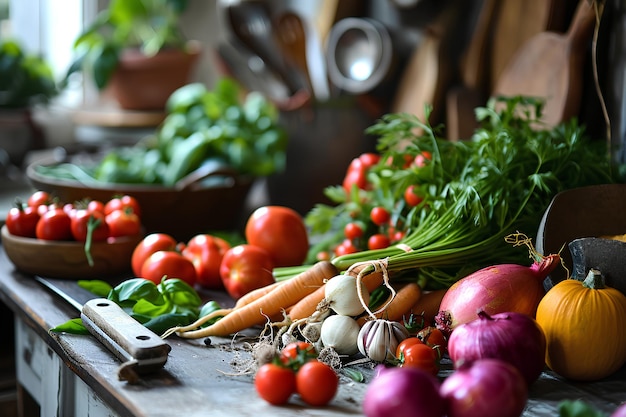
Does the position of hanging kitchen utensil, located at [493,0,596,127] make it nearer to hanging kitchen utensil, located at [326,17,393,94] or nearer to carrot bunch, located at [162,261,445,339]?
hanging kitchen utensil, located at [326,17,393,94]

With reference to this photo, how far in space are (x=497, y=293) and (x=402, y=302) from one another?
17 centimetres

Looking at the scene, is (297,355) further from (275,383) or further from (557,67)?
(557,67)

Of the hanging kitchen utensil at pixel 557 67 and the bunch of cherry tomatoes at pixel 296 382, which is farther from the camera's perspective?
the hanging kitchen utensil at pixel 557 67

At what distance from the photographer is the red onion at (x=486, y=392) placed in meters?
0.79

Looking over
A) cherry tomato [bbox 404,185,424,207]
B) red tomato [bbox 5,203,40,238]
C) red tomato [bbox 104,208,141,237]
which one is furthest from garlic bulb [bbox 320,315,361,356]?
red tomato [bbox 5,203,40,238]

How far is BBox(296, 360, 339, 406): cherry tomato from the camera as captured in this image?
35.6 inches

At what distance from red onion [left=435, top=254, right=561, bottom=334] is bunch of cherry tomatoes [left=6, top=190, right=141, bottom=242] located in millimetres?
680

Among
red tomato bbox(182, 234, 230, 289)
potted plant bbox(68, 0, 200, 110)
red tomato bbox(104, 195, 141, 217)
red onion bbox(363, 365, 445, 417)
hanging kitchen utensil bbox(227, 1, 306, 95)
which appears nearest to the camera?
red onion bbox(363, 365, 445, 417)

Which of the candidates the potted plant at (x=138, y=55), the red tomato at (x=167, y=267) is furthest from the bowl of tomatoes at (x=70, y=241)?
the potted plant at (x=138, y=55)

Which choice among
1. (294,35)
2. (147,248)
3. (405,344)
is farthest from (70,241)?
(294,35)

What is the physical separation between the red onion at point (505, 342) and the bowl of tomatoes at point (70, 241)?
744mm

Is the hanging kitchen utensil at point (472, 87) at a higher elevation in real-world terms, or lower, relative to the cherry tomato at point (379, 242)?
higher

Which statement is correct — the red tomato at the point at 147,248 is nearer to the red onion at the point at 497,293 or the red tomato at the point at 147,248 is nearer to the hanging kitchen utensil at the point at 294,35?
the red onion at the point at 497,293

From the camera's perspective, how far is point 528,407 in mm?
933
